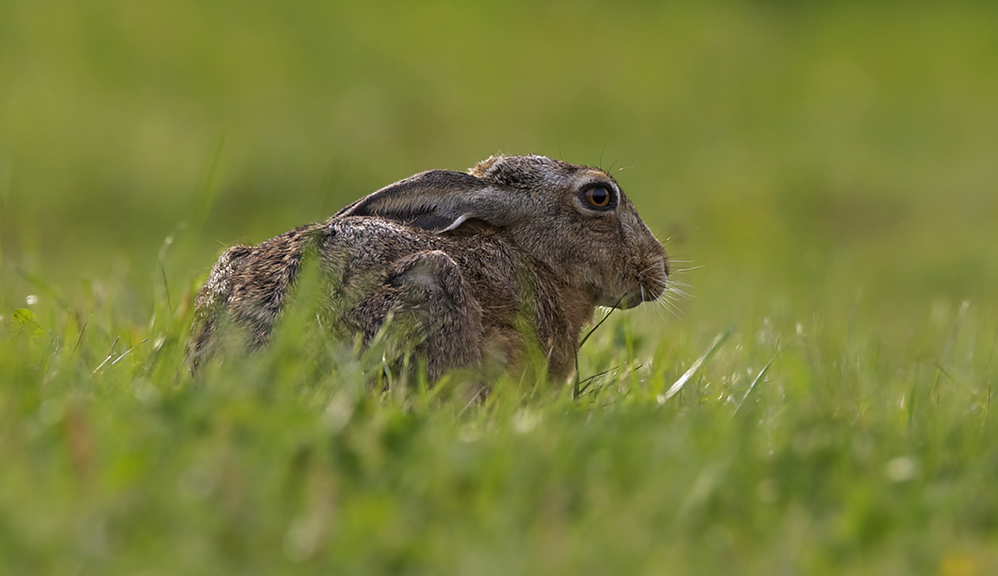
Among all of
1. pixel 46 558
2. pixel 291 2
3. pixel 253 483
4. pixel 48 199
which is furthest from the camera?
pixel 291 2

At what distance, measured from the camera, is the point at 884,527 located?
10.1ft

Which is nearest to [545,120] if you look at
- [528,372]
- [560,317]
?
[560,317]

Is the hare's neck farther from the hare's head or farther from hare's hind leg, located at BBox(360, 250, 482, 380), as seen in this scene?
hare's hind leg, located at BBox(360, 250, 482, 380)

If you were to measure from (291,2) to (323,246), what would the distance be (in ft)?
63.2

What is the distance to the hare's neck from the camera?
18.3 feet

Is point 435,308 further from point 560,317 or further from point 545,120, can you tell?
point 545,120

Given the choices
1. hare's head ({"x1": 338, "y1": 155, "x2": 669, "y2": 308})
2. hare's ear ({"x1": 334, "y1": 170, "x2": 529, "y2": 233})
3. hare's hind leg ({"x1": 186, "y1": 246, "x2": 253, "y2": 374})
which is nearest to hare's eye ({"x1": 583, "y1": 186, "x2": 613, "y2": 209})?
hare's head ({"x1": 338, "y1": 155, "x2": 669, "y2": 308})

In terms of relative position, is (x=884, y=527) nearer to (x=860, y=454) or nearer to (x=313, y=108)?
(x=860, y=454)

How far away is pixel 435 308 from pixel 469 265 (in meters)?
0.68

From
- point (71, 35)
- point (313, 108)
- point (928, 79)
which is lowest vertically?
point (928, 79)

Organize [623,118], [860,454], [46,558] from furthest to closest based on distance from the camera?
1. [623,118]
2. [860,454]
3. [46,558]

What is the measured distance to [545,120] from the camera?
2036 cm

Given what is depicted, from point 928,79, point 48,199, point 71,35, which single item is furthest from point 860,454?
point 928,79

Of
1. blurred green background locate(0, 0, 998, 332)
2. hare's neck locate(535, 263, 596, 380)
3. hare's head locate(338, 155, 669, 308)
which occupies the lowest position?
blurred green background locate(0, 0, 998, 332)
